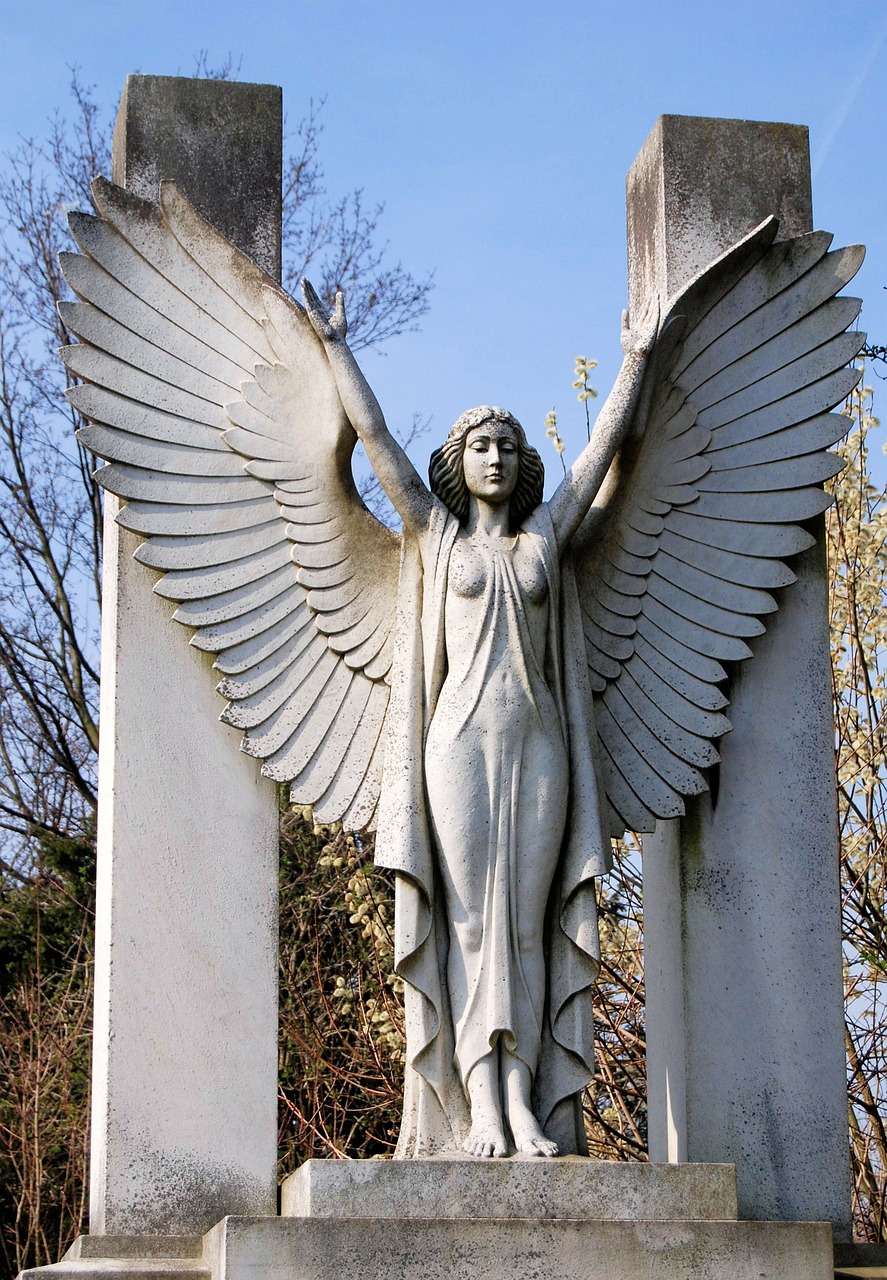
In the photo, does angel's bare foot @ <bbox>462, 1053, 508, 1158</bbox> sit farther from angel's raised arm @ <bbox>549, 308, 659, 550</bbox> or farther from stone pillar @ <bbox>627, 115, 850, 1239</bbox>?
angel's raised arm @ <bbox>549, 308, 659, 550</bbox>

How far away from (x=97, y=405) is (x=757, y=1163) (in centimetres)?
395

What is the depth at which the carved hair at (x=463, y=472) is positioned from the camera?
26.9 feet

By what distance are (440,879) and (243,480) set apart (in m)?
1.83

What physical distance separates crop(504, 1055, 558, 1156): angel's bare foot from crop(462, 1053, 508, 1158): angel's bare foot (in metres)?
0.04

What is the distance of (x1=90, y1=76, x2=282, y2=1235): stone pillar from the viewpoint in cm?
782

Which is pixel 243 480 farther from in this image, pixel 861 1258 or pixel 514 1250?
pixel 861 1258

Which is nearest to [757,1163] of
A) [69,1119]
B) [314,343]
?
[314,343]

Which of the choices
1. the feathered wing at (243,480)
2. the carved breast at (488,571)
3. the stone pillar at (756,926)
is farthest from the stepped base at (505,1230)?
the carved breast at (488,571)

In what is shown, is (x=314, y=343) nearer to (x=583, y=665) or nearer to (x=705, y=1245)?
(x=583, y=665)

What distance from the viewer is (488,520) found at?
26.9 feet

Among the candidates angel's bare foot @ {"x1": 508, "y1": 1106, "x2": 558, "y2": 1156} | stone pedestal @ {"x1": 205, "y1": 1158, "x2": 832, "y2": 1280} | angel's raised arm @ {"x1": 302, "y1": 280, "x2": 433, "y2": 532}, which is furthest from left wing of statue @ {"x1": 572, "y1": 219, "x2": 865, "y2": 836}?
stone pedestal @ {"x1": 205, "y1": 1158, "x2": 832, "y2": 1280}

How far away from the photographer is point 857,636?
→ 12.3m

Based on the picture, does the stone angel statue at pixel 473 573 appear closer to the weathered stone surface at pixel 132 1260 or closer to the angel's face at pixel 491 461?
the angel's face at pixel 491 461

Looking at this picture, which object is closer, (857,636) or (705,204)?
→ (705,204)
